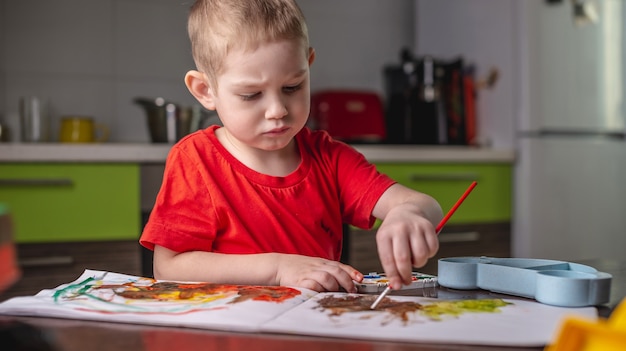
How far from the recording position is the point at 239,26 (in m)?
0.99

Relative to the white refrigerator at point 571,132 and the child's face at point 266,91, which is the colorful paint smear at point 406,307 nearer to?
the child's face at point 266,91

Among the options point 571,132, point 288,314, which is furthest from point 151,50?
point 288,314

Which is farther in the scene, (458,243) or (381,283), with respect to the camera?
(458,243)

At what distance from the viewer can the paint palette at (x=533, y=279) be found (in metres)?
0.71

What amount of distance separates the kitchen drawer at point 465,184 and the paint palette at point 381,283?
1.56 m

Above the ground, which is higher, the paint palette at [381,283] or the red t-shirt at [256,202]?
the red t-shirt at [256,202]

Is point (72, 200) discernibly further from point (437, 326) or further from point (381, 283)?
point (437, 326)

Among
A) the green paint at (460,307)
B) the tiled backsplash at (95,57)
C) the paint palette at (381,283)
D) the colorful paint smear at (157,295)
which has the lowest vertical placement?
the paint palette at (381,283)

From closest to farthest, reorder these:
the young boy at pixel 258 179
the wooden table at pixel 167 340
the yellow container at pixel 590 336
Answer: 1. the yellow container at pixel 590 336
2. the wooden table at pixel 167 340
3. the young boy at pixel 258 179

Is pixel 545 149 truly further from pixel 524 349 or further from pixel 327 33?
pixel 524 349

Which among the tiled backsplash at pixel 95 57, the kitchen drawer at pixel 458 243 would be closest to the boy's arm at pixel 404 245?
the kitchen drawer at pixel 458 243

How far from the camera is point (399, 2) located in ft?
10.7

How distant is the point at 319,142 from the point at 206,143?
204 mm

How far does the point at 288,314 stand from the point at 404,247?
0.15 m
